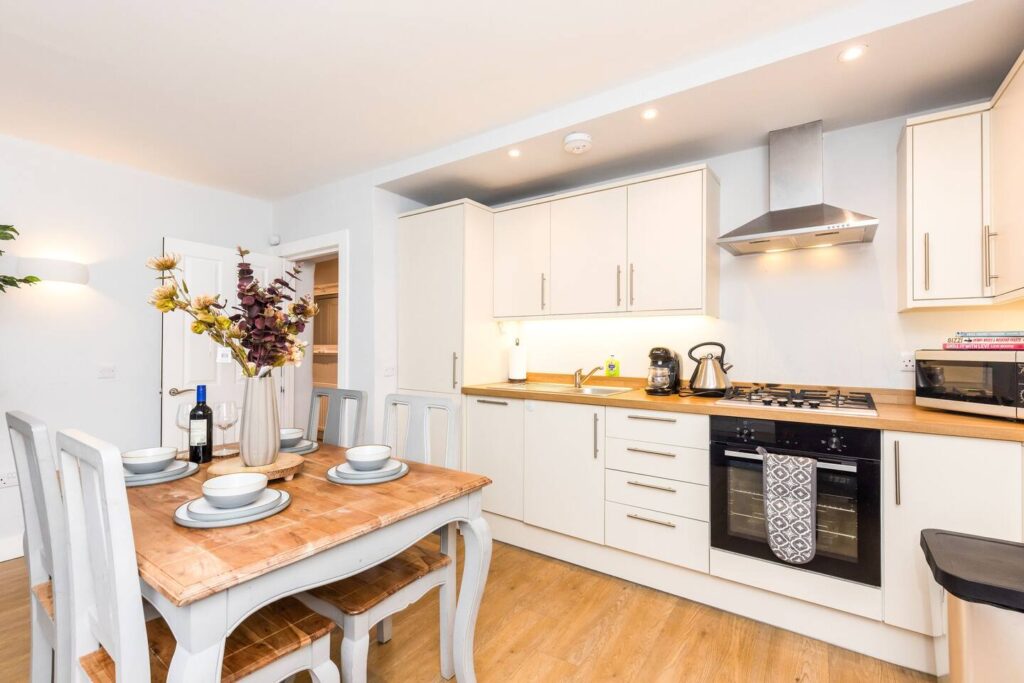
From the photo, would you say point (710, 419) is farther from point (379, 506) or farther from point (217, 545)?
point (217, 545)

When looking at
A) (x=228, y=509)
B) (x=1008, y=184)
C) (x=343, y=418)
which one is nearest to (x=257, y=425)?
(x=228, y=509)

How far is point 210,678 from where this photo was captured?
912 mm

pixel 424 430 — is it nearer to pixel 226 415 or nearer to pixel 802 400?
pixel 226 415

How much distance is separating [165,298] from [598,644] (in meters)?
2.11

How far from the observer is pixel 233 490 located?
1.20 m

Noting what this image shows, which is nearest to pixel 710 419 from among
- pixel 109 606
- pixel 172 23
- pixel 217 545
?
pixel 217 545

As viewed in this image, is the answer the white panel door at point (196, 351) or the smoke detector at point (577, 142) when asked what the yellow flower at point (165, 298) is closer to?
the white panel door at point (196, 351)

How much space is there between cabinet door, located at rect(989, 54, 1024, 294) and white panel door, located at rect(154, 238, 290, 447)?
405 centimetres

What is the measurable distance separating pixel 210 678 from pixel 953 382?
2.61 m

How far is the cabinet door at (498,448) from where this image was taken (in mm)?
2832

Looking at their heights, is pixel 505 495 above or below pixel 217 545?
below

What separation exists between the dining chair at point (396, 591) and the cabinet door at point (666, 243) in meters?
1.41

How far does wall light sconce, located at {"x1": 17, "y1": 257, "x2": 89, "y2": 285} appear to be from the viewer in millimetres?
2666

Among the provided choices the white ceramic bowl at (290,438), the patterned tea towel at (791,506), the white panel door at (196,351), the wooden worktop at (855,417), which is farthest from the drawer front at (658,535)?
the white panel door at (196,351)
